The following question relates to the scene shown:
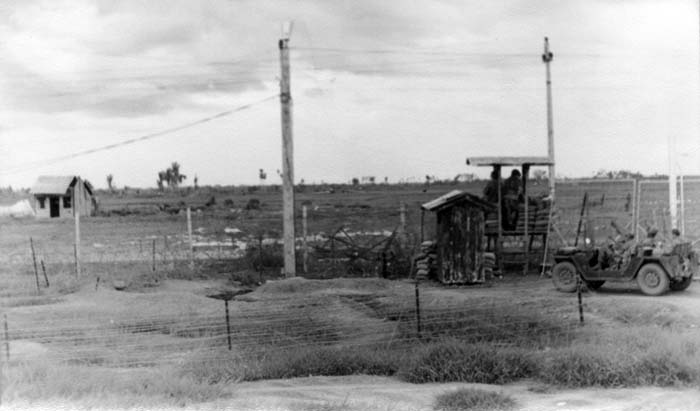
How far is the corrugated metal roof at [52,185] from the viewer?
46.3 metres

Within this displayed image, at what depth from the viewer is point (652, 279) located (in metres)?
14.5

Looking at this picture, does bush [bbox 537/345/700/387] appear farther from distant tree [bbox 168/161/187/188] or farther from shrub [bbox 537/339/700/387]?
distant tree [bbox 168/161/187/188]

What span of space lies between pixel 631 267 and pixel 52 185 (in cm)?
4118

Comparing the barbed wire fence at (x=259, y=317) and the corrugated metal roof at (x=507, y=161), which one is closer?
the barbed wire fence at (x=259, y=317)

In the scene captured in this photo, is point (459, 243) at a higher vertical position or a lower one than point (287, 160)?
lower

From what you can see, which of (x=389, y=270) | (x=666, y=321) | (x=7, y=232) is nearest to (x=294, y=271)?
(x=389, y=270)

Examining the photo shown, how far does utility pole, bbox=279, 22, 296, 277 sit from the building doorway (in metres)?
33.6

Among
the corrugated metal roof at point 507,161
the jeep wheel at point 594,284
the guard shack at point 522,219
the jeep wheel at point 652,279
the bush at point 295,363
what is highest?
the corrugated metal roof at point 507,161

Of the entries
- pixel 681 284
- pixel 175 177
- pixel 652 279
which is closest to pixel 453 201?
pixel 652 279

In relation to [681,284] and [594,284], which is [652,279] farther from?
[594,284]

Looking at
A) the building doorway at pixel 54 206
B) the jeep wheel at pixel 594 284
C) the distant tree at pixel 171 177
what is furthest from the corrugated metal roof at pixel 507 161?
the distant tree at pixel 171 177

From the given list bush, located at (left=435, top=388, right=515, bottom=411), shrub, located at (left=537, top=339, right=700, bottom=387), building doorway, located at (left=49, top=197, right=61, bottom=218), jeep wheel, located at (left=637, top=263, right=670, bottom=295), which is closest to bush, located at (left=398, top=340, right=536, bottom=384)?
shrub, located at (left=537, top=339, right=700, bottom=387)

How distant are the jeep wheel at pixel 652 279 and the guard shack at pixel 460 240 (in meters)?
4.14

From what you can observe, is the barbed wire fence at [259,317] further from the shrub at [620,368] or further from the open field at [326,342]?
the shrub at [620,368]
